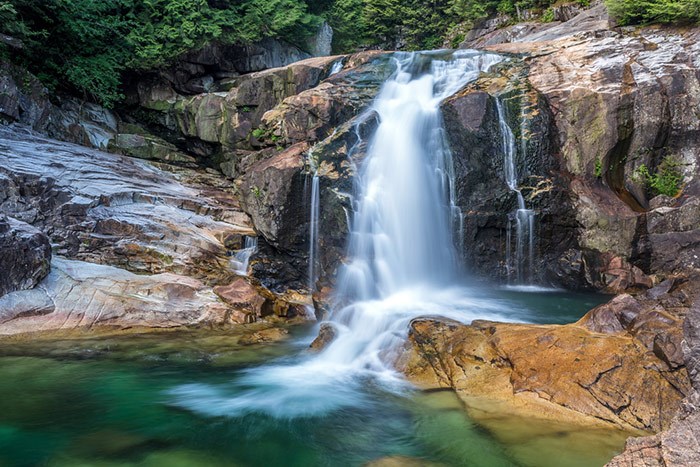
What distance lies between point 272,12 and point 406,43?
25.4 ft

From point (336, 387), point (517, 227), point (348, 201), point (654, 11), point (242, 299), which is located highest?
point (654, 11)

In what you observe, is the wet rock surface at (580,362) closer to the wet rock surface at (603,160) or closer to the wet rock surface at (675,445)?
the wet rock surface at (675,445)

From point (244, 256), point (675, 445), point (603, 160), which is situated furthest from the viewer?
point (244, 256)

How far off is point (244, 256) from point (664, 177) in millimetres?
10662

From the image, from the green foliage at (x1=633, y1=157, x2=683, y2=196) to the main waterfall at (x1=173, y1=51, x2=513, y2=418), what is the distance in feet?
15.8

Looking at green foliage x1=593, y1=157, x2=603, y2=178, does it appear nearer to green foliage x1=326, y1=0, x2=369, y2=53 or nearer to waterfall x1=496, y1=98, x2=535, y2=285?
waterfall x1=496, y1=98, x2=535, y2=285

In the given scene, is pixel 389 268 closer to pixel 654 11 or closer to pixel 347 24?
pixel 654 11

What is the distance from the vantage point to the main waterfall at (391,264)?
602 cm

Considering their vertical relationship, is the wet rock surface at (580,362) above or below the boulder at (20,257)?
below

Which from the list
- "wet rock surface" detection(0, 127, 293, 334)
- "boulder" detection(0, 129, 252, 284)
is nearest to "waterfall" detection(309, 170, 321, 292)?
"wet rock surface" detection(0, 127, 293, 334)

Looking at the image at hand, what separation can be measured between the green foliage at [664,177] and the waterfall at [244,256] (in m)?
9.90

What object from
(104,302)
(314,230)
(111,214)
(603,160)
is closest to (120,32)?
(111,214)

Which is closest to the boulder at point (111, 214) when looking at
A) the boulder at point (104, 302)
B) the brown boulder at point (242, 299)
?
the brown boulder at point (242, 299)

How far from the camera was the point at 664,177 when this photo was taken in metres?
10.9
